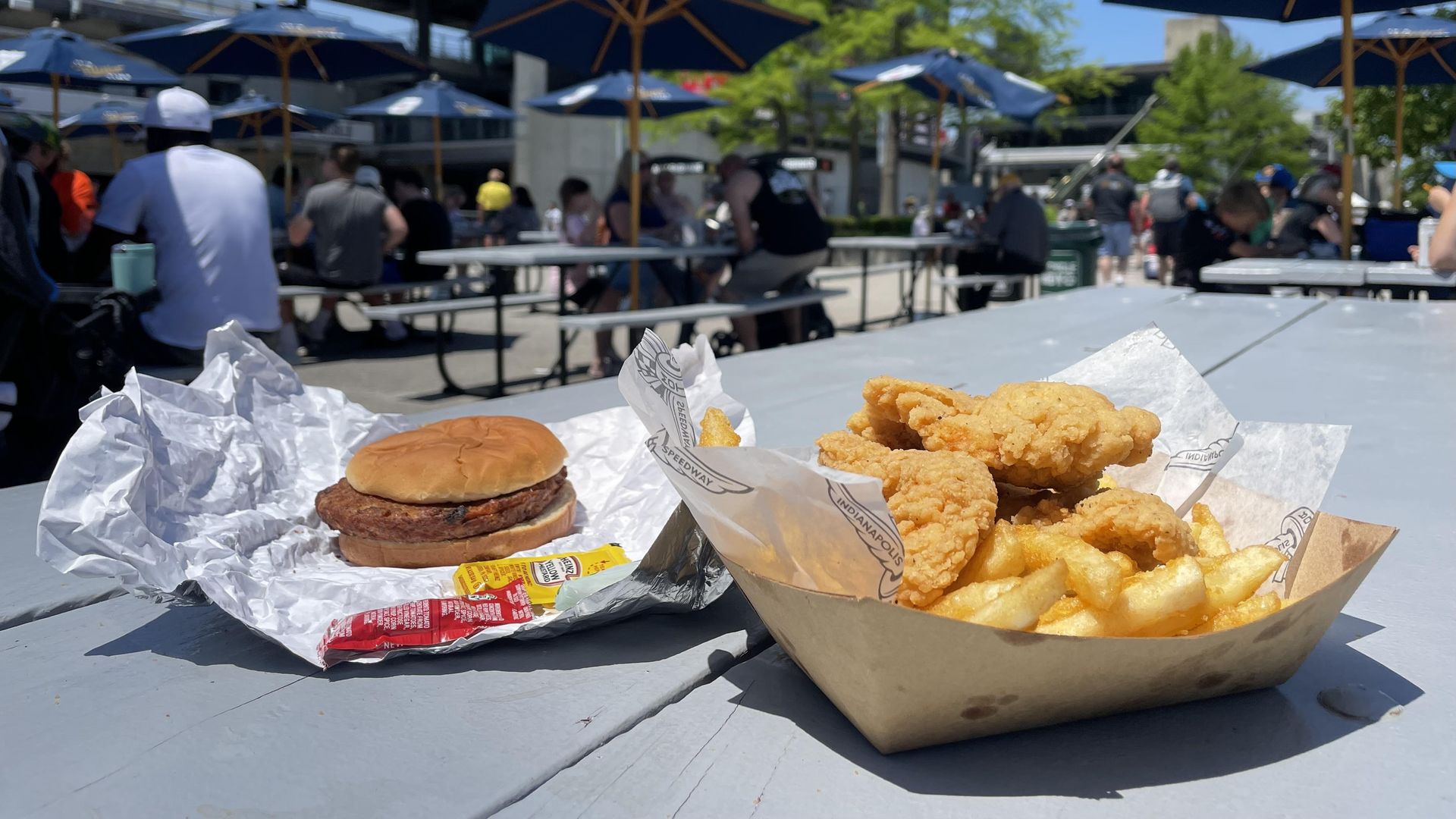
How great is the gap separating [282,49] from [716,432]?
11816mm

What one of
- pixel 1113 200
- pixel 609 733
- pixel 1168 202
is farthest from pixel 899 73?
pixel 609 733

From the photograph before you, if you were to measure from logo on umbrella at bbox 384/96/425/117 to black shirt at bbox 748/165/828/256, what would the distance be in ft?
24.2

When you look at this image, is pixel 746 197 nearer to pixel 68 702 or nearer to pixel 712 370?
pixel 712 370

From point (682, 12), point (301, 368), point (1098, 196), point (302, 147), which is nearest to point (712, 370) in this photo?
point (682, 12)

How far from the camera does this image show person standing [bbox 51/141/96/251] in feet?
28.0

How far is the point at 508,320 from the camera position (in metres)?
13.9

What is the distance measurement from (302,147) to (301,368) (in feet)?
91.4

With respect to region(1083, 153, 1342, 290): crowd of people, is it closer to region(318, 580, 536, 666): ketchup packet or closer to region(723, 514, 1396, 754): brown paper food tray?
region(723, 514, 1396, 754): brown paper food tray

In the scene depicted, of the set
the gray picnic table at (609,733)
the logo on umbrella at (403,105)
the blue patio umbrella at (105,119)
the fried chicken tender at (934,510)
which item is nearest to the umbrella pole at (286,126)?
the logo on umbrella at (403,105)

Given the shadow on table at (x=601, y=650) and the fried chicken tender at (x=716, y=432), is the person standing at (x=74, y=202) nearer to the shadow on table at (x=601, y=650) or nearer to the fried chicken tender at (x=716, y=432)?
the shadow on table at (x=601, y=650)

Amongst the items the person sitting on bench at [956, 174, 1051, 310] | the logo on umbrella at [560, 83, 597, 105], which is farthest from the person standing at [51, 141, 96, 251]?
the person sitting on bench at [956, 174, 1051, 310]

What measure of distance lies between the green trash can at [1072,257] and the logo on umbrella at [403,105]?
8.80 meters

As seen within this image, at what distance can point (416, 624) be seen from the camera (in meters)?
1.14

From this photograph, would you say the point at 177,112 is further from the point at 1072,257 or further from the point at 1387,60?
the point at 1072,257
